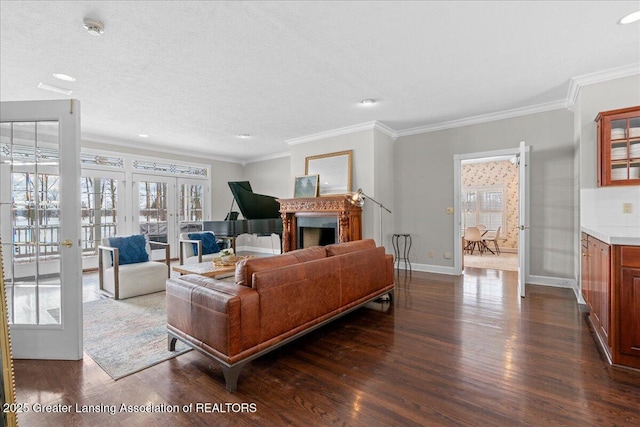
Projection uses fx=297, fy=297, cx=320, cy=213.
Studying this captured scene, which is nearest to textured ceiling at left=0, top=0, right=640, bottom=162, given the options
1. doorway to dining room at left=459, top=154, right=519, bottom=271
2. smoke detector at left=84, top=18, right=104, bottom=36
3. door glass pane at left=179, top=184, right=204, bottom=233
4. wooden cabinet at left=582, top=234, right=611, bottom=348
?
smoke detector at left=84, top=18, right=104, bottom=36

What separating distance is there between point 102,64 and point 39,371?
2.84 m

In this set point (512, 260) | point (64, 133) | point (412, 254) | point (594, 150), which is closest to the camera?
point (64, 133)

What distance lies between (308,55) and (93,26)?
1797mm

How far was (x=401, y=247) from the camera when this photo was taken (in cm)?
586

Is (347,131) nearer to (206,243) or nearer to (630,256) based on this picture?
(206,243)

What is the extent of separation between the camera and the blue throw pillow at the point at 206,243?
5.30 metres

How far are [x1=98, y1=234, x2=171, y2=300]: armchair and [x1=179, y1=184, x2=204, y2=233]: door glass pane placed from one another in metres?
2.93

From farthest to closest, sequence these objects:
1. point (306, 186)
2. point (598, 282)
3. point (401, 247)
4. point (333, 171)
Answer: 1. point (306, 186)
2. point (401, 247)
3. point (333, 171)
4. point (598, 282)

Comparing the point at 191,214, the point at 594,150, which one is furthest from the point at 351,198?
the point at 191,214

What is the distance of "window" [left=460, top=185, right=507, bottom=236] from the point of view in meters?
8.36

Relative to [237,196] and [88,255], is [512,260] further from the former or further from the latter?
[88,255]

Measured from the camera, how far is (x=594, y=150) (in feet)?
11.2

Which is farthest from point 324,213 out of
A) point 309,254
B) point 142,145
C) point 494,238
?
point 494,238

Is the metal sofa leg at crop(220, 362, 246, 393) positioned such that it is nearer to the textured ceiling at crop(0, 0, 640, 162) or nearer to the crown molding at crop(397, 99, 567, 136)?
the textured ceiling at crop(0, 0, 640, 162)
